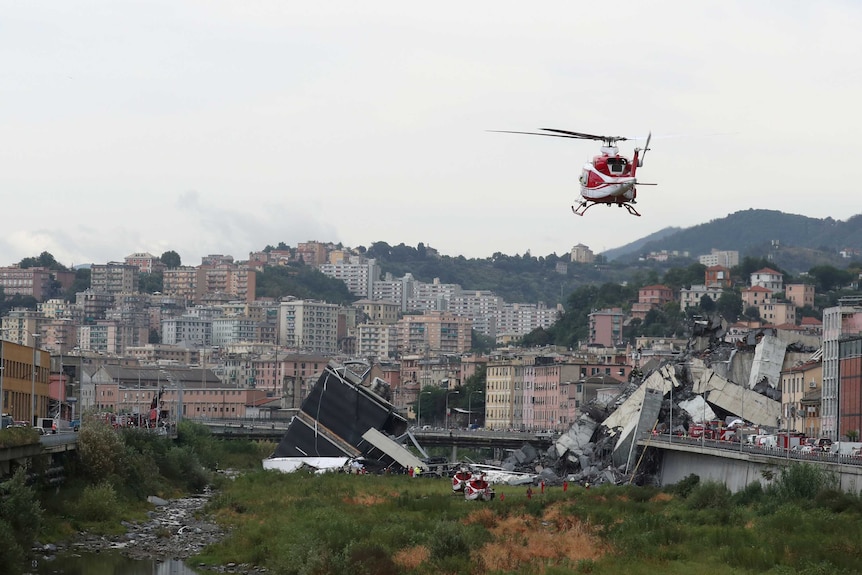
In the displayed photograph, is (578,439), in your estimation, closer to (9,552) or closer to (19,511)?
(19,511)

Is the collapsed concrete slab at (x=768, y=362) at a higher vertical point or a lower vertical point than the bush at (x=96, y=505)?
higher

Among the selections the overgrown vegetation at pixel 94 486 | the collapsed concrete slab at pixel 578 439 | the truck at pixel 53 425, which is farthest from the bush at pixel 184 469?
the collapsed concrete slab at pixel 578 439

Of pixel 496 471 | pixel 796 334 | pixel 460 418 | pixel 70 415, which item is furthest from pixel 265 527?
pixel 460 418

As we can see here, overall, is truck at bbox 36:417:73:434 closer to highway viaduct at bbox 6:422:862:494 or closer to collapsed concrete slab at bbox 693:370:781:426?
highway viaduct at bbox 6:422:862:494

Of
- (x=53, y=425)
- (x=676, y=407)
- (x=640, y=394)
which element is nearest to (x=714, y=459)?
(x=676, y=407)

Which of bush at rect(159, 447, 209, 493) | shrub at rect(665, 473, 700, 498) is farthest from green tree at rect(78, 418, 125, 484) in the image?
shrub at rect(665, 473, 700, 498)

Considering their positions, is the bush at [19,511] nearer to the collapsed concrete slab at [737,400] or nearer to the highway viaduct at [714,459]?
the highway viaduct at [714,459]

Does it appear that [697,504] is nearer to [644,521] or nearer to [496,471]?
[644,521]
